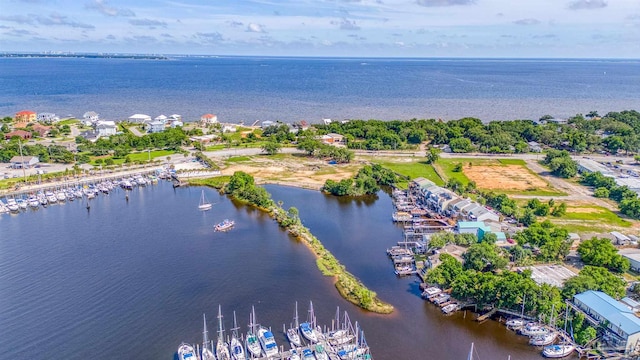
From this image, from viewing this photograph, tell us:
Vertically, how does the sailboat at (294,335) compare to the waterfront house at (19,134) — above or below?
below

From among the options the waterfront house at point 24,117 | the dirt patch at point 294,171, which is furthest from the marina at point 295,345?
the waterfront house at point 24,117

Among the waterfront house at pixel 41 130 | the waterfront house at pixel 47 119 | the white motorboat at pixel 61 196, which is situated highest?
the waterfront house at pixel 47 119

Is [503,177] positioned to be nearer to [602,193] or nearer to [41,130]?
[602,193]

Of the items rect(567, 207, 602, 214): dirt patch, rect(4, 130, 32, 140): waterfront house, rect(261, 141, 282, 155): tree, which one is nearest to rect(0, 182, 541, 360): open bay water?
rect(567, 207, 602, 214): dirt patch

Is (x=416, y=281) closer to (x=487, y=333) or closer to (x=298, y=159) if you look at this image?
(x=487, y=333)

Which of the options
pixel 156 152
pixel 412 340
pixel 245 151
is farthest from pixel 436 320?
pixel 156 152

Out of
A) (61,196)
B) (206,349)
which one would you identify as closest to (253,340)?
(206,349)

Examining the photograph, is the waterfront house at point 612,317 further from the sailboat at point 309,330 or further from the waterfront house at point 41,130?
the waterfront house at point 41,130
